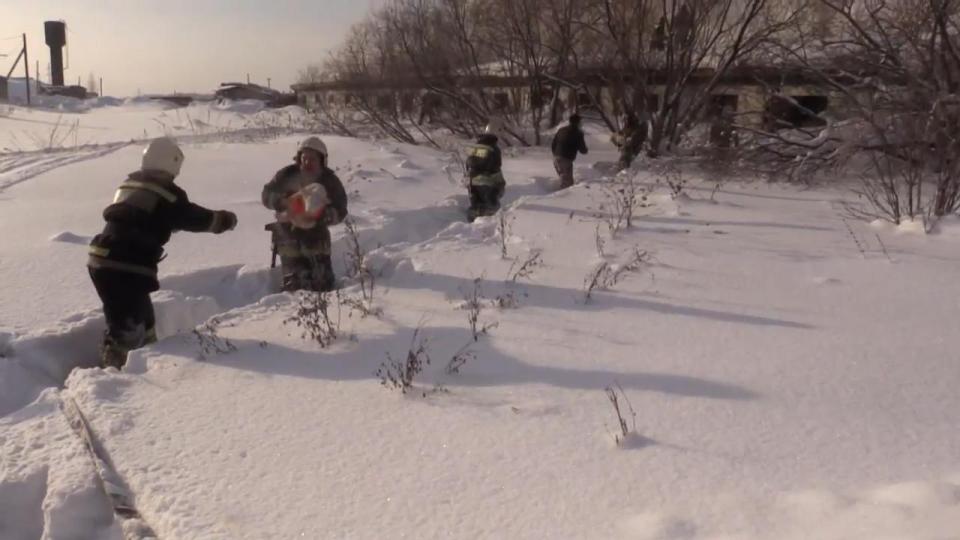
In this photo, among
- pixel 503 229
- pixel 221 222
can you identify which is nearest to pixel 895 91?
pixel 503 229

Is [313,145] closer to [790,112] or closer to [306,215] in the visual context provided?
[306,215]

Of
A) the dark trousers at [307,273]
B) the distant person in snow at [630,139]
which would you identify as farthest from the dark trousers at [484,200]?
the distant person in snow at [630,139]

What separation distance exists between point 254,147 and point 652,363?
12272mm

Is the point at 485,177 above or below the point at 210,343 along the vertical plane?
above

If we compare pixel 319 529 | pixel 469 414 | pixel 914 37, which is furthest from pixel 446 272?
pixel 914 37

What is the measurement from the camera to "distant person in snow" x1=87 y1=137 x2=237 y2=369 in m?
4.46

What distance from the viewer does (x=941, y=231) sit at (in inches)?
276

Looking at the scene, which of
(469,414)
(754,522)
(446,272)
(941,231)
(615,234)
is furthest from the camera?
(615,234)

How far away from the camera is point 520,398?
3.62 metres

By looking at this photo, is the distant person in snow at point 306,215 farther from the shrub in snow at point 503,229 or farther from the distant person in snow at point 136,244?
the shrub in snow at point 503,229

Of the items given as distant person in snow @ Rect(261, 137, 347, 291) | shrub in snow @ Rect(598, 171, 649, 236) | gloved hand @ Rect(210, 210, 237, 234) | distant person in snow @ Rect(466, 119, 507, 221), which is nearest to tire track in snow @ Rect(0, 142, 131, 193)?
distant person in snow @ Rect(466, 119, 507, 221)

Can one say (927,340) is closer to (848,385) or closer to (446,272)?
(848,385)

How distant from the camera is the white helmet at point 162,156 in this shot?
14.9ft

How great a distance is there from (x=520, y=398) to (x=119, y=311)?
8.18ft
